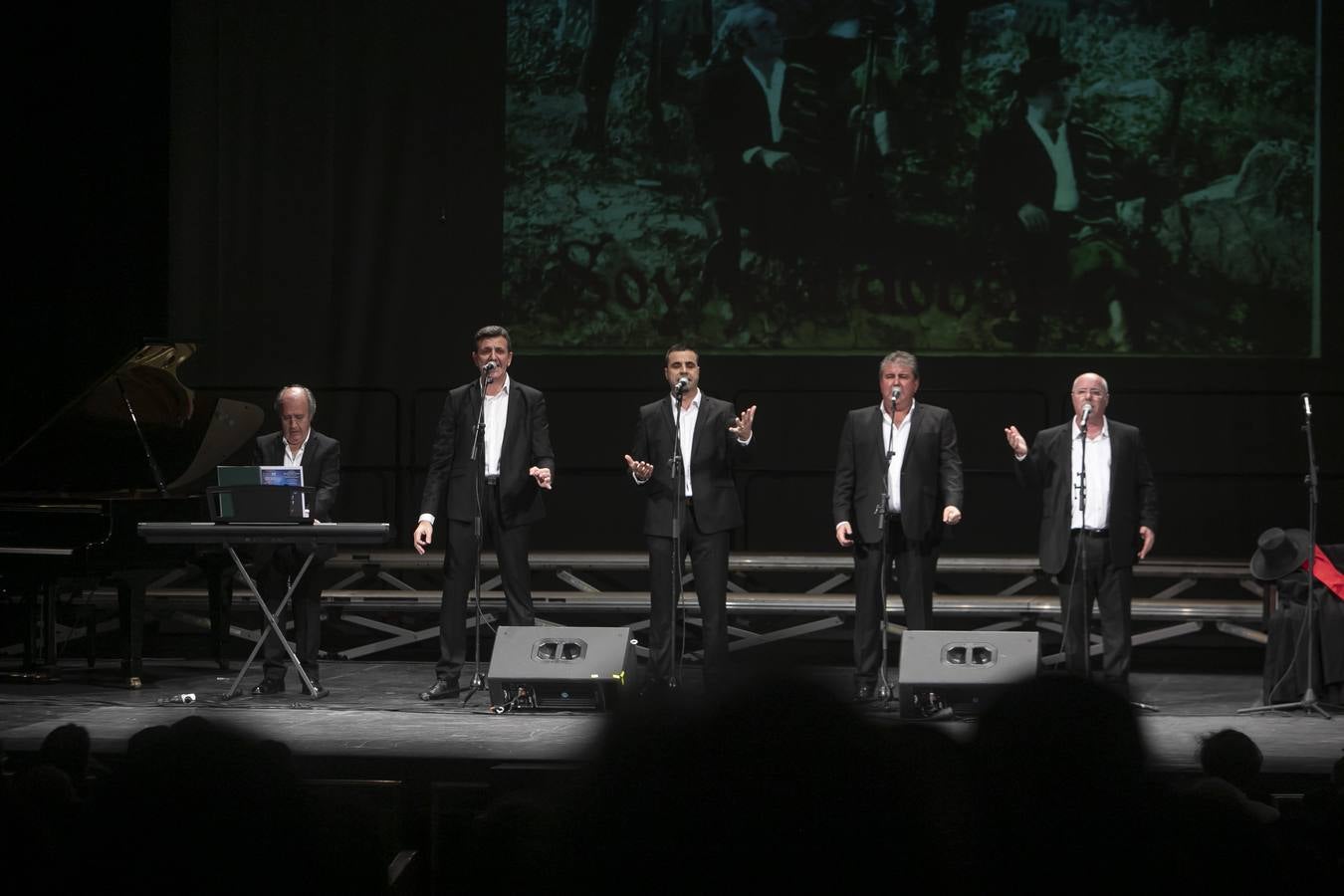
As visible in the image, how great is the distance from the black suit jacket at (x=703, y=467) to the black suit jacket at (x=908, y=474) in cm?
51

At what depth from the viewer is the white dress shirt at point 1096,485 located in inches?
273

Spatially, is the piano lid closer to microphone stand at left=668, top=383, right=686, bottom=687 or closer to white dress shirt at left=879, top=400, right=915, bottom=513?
microphone stand at left=668, top=383, right=686, bottom=687

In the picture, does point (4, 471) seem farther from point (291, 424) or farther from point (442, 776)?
point (442, 776)

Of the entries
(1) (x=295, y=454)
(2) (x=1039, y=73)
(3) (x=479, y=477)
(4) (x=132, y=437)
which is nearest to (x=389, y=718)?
(3) (x=479, y=477)

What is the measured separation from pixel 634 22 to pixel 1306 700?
581 centimetres

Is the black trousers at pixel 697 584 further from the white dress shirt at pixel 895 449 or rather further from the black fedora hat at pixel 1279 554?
the black fedora hat at pixel 1279 554

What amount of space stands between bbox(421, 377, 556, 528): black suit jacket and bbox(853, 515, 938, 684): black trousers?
1.52m

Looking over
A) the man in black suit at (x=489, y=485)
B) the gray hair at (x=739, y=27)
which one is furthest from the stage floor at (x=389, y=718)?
the gray hair at (x=739, y=27)

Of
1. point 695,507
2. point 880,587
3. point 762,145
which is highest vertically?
point 762,145

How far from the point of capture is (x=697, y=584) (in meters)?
7.09

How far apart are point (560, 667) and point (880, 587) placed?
1.54 meters

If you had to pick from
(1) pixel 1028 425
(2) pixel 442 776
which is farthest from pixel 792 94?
(2) pixel 442 776

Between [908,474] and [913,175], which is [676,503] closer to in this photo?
[908,474]

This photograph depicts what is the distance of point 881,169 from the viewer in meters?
9.56
